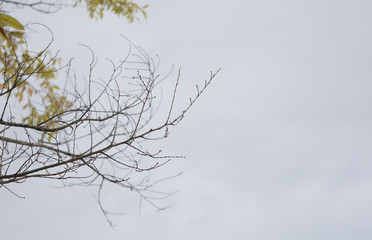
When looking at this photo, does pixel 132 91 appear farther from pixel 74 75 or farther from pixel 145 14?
pixel 145 14

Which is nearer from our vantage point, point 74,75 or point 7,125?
point 7,125

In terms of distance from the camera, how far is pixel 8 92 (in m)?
2.35

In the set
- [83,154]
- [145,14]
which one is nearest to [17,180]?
[83,154]

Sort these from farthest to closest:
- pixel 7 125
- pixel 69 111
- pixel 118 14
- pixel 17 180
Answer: pixel 118 14, pixel 69 111, pixel 7 125, pixel 17 180

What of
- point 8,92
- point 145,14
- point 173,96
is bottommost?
point 173,96

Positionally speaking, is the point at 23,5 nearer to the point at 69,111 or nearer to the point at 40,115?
the point at 69,111

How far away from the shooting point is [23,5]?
11.5ft

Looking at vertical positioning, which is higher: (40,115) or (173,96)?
(40,115)

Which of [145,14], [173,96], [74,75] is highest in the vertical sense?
[145,14]

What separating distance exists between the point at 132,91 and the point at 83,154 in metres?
1.04

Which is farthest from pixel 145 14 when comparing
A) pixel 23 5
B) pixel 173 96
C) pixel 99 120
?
pixel 173 96

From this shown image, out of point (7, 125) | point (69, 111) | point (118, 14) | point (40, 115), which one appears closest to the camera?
point (7, 125)

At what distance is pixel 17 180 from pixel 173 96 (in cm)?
111

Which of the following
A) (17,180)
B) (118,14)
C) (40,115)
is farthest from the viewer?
(118,14)
